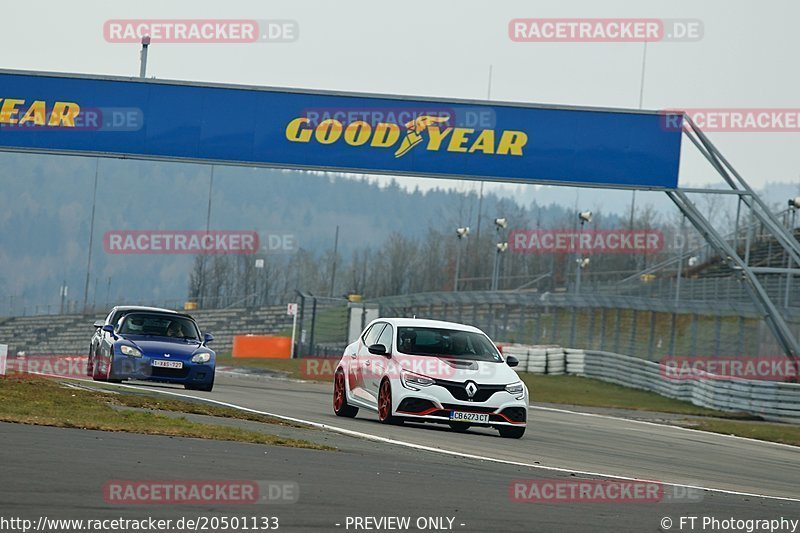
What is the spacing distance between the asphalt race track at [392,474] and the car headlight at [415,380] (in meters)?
0.55

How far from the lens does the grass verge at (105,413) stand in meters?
12.1

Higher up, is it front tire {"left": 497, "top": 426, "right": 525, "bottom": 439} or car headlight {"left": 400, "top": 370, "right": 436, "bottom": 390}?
car headlight {"left": 400, "top": 370, "right": 436, "bottom": 390}

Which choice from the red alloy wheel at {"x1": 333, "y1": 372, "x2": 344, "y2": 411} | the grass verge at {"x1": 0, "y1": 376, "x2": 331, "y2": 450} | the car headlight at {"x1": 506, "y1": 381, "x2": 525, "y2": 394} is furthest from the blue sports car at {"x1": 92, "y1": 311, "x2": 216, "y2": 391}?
the car headlight at {"x1": 506, "y1": 381, "x2": 525, "y2": 394}

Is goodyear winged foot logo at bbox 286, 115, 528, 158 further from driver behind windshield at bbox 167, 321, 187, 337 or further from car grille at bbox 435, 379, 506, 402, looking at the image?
car grille at bbox 435, 379, 506, 402

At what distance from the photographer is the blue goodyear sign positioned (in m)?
30.5

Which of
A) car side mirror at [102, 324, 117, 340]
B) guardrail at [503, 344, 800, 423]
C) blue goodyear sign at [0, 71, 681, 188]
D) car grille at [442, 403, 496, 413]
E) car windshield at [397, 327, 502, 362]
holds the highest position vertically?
blue goodyear sign at [0, 71, 681, 188]

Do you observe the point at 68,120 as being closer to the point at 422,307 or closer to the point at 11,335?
the point at 422,307

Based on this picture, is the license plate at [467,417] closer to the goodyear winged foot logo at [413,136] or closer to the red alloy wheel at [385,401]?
the red alloy wheel at [385,401]

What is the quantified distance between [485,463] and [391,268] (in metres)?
111

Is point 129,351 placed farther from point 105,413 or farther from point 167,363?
point 105,413

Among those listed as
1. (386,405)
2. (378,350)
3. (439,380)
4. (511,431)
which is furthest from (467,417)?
(378,350)

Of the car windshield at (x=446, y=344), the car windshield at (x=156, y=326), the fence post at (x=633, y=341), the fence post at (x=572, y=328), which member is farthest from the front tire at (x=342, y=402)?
the fence post at (x=572, y=328)

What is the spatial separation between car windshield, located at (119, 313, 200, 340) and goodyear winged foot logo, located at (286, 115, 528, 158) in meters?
9.03

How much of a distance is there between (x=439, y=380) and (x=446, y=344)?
1064 mm
